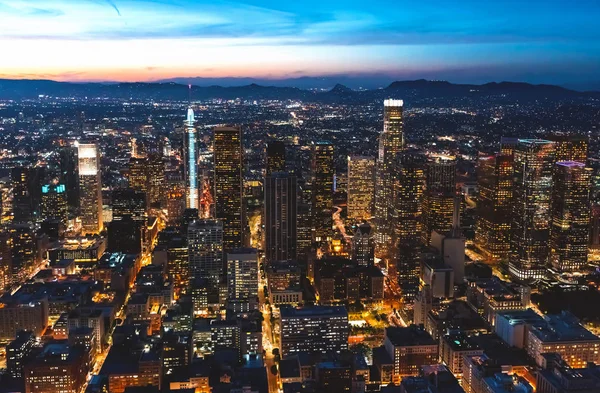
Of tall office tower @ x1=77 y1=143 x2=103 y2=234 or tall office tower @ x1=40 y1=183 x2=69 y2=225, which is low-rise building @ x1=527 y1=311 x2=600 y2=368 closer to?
tall office tower @ x1=77 y1=143 x2=103 y2=234

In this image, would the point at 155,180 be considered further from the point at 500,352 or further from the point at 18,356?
the point at 500,352

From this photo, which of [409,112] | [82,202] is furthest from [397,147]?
[82,202]

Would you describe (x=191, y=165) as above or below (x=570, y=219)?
above

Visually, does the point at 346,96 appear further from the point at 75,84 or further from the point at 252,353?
the point at 252,353

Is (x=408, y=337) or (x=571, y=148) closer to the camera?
(x=408, y=337)

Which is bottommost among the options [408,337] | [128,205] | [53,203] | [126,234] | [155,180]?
[408,337]

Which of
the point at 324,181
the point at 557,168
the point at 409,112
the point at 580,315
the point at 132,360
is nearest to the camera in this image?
the point at 132,360

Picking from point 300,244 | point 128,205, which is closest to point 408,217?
point 300,244
